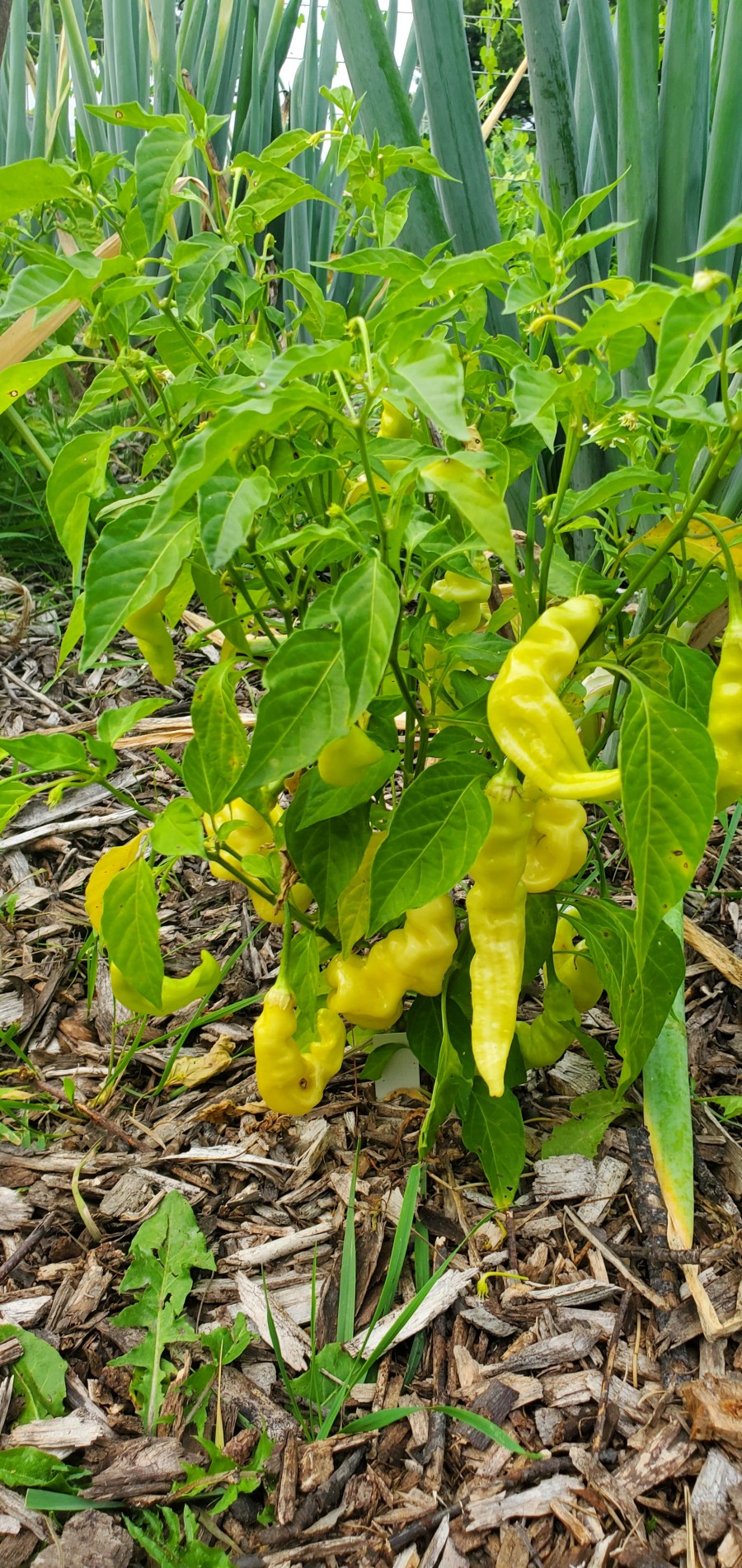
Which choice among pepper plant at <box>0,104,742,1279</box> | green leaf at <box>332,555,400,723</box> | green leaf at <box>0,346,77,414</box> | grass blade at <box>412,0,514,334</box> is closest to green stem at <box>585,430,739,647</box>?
pepper plant at <box>0,104,742,1279</box>

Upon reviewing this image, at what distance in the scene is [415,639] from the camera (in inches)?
39.1

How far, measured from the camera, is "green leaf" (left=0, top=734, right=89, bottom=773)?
967mm

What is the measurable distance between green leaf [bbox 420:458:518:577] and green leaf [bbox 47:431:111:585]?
0.31 m

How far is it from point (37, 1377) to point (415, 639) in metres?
0.81

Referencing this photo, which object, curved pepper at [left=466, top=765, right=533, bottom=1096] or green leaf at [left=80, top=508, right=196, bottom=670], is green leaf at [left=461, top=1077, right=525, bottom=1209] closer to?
curved pepper at [left=466, top=765, right=533, bottom=1096]

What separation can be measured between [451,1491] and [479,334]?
43.5 inches

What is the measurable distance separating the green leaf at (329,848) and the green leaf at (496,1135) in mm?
311

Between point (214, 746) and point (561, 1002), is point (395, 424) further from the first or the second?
point (561, 1002)

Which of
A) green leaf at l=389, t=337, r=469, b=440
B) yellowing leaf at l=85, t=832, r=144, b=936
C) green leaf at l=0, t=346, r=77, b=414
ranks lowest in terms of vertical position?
yellowing leaf at l=85, t=832, r=144, b=936

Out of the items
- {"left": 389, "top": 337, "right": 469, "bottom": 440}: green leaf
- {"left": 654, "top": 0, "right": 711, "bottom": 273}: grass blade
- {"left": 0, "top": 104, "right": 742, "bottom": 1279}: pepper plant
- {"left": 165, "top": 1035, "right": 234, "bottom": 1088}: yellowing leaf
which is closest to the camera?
{"left": 389, "top": 337, "right": 469, "bottom": 440}: green leaf

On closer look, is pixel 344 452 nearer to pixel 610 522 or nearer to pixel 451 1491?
pixel 610 522

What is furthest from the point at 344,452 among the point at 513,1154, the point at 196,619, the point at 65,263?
the point at 196,619

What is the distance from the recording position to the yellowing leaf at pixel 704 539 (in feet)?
3.30

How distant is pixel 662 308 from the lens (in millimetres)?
728
